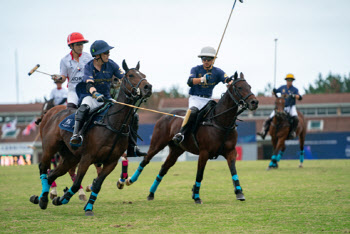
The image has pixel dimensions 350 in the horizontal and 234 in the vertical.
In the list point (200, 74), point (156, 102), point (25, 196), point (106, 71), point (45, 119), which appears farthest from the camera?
point (156, 102)

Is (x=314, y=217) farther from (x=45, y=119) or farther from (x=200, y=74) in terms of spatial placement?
(x=45, y=119)

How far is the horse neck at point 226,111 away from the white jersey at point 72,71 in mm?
2814

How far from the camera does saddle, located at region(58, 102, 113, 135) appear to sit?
345 inches

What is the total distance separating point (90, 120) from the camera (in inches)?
→ 346

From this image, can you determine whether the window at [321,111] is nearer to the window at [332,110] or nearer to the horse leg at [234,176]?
the window at [332,110]

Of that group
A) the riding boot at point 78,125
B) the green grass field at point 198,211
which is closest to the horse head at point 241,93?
the green grass field at point 198,211

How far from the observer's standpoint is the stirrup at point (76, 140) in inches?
334

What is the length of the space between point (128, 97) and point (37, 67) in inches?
139

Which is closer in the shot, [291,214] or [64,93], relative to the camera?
[291,214]

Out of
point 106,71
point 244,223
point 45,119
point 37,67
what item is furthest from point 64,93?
point 244,223

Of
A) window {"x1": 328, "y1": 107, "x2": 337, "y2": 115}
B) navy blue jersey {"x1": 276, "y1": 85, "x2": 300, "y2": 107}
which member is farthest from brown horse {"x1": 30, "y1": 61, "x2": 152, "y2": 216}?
window {"x1": 328, "y1": 107, "x2": 337, "y2": 115}

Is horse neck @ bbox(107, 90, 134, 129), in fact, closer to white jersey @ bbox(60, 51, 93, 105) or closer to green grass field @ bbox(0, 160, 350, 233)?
green grass field @ bbox(0, 160, 350, 233)

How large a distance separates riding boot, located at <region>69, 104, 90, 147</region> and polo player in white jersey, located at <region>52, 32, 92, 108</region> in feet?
5.66

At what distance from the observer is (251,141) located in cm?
3578
